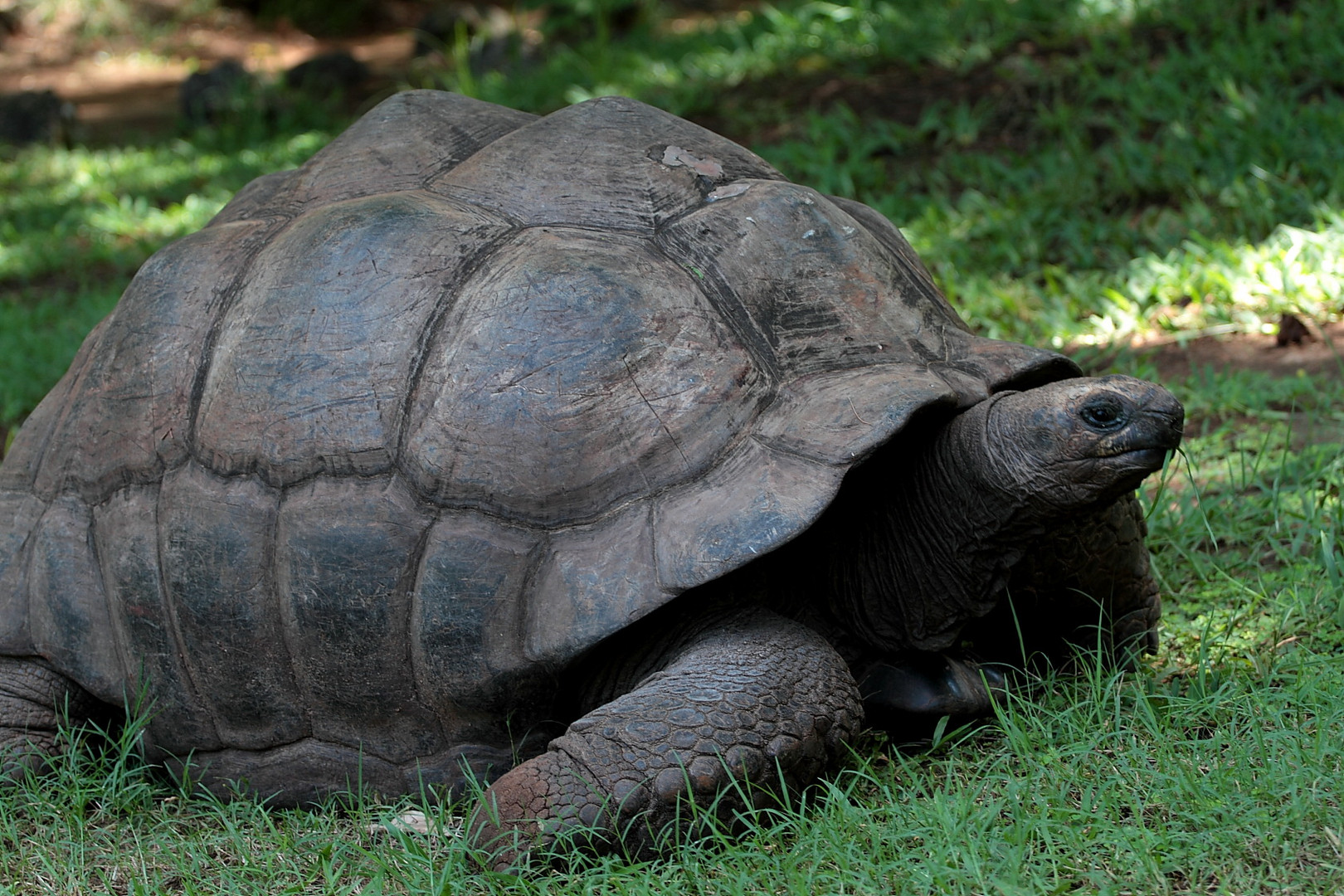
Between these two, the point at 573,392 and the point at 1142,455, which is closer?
the point at 1142,455

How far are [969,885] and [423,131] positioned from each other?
2042 millimetres

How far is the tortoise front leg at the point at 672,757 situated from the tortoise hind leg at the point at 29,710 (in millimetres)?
1236

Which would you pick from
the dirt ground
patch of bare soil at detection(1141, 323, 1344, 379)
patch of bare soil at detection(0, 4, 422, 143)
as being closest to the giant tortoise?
patch of bare soil at detection(1141, 323, 1344, 379)

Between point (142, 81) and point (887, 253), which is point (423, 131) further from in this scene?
point (142, 81)

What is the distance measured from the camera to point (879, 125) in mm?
6273

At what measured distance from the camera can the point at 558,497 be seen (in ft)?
7.79

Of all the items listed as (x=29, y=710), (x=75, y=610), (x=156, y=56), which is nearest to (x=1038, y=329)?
(x=75, y=610)

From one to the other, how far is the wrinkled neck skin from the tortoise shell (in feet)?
0.49

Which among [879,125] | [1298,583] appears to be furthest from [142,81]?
[1298,583]

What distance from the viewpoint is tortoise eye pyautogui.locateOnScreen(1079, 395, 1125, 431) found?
7.51 feet

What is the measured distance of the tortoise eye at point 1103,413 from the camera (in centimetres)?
229

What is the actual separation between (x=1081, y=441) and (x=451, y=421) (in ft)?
3.89

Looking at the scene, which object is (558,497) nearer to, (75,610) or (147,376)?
(147,376)

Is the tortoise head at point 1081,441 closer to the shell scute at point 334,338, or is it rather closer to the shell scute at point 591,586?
the shell scute at point 591,586
